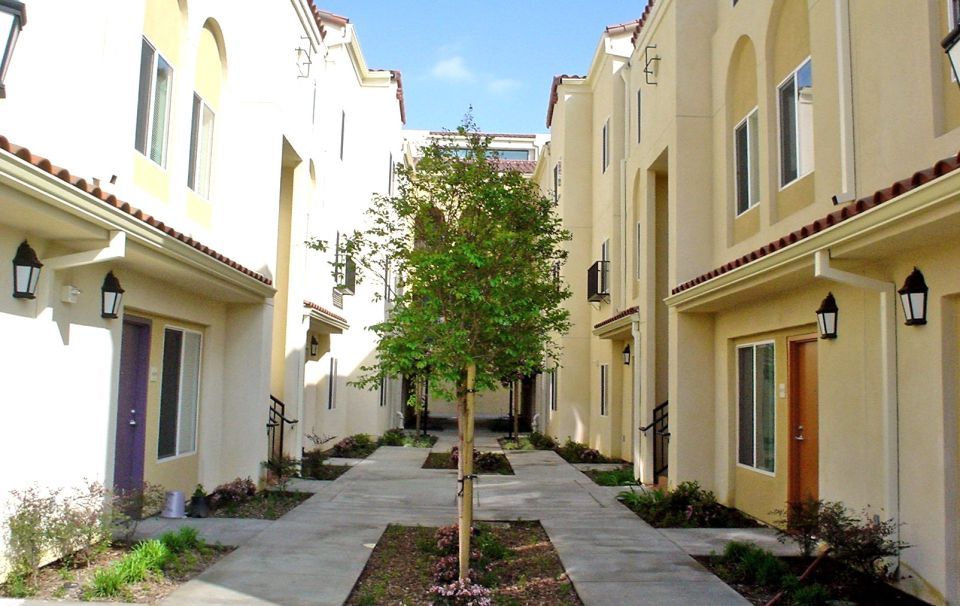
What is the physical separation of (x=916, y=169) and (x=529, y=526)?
557cm

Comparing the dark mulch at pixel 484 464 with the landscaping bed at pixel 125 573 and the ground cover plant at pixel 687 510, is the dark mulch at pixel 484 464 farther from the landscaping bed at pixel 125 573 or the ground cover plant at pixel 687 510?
the landscaping bed at pixel 125 573

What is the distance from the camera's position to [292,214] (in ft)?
45.7

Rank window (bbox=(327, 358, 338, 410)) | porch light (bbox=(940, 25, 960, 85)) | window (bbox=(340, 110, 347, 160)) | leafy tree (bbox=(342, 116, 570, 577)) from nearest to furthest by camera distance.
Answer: porch light (bbox=(940, 25, 960, 85)), leafy tree (bbox=(342, 116, 570, 577)), window (bbox=(327, 358, 338, 410)), window (bbox=(340, 110, 347, 160))

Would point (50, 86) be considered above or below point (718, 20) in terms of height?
below

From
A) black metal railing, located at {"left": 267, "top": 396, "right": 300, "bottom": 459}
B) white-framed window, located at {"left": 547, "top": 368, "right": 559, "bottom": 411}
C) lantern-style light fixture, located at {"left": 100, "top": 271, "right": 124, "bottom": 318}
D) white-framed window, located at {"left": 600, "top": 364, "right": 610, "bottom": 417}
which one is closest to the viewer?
lantern-style light fixture, located at {"left": 100, "top": 271, "right": 124, "bottom": 318}

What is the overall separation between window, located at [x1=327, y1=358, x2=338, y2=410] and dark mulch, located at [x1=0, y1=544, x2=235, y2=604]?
10281mm

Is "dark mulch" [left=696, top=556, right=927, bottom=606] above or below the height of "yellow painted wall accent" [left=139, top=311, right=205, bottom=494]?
below

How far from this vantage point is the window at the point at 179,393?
9.37 m

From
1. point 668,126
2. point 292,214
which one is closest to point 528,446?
point 292,214

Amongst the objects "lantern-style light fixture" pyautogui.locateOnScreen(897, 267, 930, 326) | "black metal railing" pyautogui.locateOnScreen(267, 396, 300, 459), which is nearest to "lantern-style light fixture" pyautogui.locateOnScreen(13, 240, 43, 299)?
"lantern-style light fixture" pyautogui.locateOnScreen(897, 267, 930, 326)

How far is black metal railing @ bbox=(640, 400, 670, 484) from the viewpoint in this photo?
1284 cm

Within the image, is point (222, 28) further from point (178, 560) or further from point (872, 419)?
point (872, 419)

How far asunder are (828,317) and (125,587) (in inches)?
252

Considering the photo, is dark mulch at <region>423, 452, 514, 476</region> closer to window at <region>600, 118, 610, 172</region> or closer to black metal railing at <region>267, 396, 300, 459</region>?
black metal railing at <region>267, 396, 300, 459</region>
